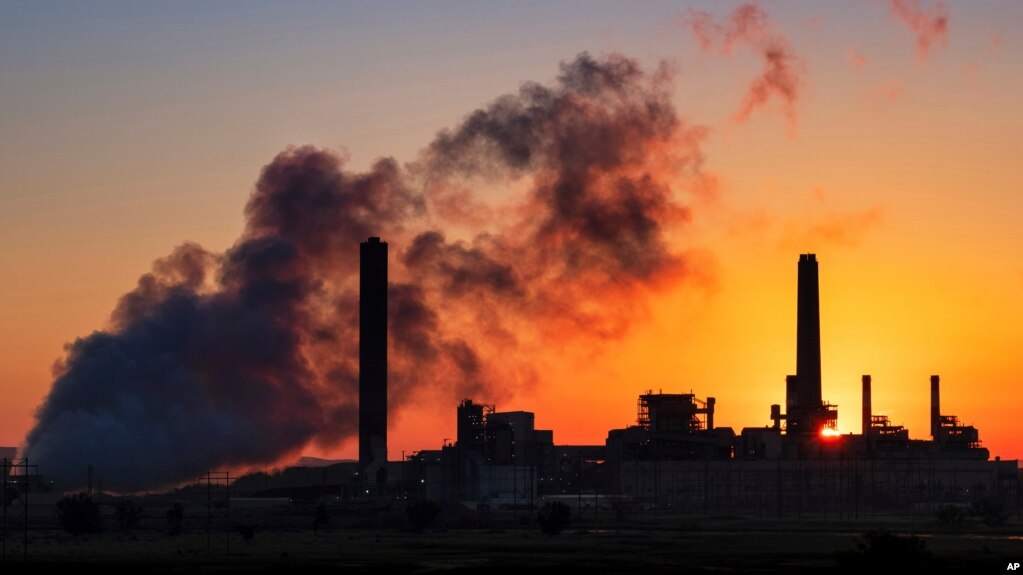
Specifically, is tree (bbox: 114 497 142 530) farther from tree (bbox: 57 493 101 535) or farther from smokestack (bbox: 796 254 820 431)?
smokestack (bbox: 796 254 820 431)

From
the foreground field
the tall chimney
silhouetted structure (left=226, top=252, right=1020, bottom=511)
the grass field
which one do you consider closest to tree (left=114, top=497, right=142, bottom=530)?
the grass field

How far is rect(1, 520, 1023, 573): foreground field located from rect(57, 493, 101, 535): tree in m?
1.01

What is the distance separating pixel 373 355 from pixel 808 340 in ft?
156

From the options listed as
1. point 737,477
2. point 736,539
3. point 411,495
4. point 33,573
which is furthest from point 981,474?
point 33,573

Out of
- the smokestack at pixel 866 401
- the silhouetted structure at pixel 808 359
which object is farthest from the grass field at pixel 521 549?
the smokestack at pixel 866 401

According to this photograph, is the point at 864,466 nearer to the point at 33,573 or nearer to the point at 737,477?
the point at 737,477

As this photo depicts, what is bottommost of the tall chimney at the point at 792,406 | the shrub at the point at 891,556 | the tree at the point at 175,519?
the tree at the point at 175,519

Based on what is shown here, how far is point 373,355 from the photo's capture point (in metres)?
167

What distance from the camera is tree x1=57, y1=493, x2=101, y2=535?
115688 mm

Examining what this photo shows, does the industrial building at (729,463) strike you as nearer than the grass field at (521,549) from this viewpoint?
No

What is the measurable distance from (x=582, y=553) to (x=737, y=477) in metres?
82.6

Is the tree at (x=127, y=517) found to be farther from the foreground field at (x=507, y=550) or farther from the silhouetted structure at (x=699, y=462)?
the silhouetted structure at (x=699, y=462)

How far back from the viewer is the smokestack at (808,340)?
573ft

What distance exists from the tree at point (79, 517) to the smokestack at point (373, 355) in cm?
4992
